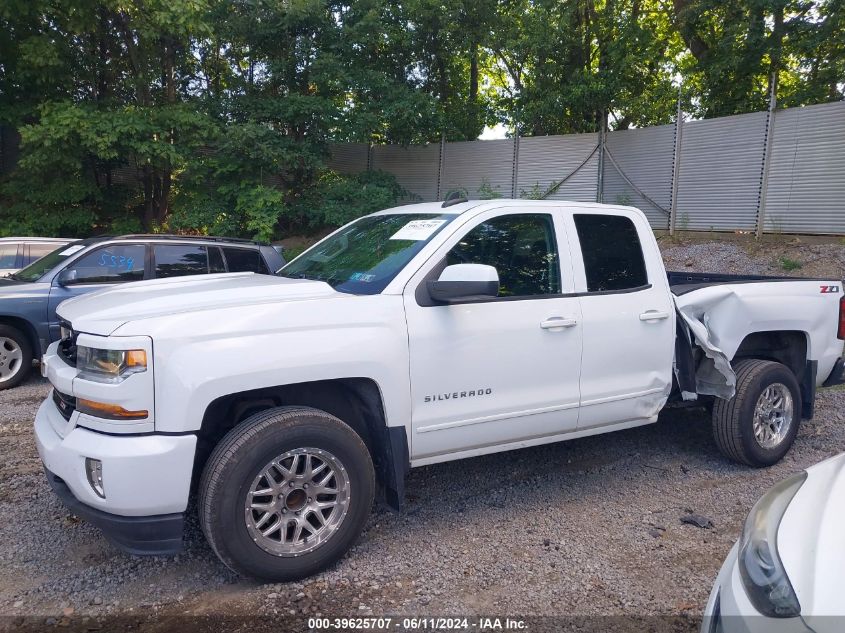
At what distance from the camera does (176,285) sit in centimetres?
402

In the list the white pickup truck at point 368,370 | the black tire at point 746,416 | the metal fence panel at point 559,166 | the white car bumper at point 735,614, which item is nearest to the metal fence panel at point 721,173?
the metal fence panel at point 559,166

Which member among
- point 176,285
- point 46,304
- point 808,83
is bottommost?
point 46,304

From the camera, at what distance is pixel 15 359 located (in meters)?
7.38

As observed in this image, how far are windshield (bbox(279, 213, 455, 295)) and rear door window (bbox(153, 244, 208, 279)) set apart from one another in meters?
3.67

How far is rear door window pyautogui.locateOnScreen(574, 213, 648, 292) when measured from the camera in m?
4.56

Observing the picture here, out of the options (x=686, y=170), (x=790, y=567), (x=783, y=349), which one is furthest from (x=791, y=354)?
(x=686, y=170)

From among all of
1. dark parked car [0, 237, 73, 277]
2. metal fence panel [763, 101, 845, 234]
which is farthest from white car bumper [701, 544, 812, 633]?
metal fence panel [763, 101, 845, 234]

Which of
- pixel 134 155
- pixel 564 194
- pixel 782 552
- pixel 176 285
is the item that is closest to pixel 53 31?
pixel 134 155

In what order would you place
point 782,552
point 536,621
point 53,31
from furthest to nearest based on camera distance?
point 53,31 < point 536,621 < point 782,552

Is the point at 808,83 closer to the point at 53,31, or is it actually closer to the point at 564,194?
the point at 564,194

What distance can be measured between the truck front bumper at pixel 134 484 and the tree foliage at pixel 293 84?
11106 millimetres

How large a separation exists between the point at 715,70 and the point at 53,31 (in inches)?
542

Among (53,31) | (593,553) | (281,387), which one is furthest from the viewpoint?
(53,31)

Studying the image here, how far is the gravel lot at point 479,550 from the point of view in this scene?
326 cm
